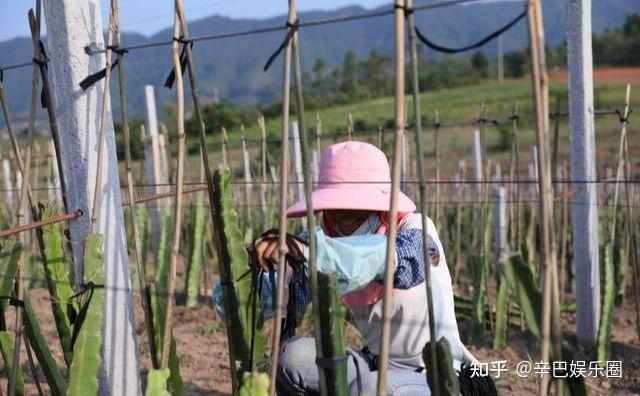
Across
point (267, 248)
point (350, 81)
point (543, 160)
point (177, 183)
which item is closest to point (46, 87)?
point (177, 183)

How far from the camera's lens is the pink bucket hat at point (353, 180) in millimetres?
2051

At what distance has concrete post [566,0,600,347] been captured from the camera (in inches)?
145

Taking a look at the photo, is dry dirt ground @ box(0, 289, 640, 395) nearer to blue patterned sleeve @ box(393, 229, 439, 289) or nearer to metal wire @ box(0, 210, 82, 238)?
blue patterned sleeve @ box(393, 229, 439, 289)

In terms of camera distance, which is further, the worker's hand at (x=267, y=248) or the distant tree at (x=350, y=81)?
the distant tree at (x=350, y=81)

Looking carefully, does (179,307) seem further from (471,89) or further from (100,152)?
(471,89)

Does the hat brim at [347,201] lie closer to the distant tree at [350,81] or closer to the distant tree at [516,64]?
the distant tree at [516,64]

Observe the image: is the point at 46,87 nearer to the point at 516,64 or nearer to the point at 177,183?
the point at 177,183

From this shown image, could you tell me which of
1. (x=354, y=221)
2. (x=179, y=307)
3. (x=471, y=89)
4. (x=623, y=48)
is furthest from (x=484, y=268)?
(x=471, y=89)

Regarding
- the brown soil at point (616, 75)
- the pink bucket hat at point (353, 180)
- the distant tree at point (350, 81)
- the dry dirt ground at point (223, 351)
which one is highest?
the distant tree at point (350, 81)

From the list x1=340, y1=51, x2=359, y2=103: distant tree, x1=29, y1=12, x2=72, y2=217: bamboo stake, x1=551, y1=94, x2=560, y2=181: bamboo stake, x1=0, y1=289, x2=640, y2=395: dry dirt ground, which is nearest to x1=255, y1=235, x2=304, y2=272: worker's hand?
x1=29, y1=12, x2=72, y2=217: bamboo stake

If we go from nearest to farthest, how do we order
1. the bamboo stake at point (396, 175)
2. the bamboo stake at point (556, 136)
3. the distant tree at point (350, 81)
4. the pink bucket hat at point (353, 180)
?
the bamboo stake at point (396, 175) < the pink bucket hat at point (353, 180) < the bamboo stake at point (556, 136) < the distant tree at point (350, 81)

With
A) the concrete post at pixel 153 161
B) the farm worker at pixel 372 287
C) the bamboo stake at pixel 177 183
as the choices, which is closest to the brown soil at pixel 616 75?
the concrete post at pixel 153 161

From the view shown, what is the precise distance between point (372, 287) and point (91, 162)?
786mm

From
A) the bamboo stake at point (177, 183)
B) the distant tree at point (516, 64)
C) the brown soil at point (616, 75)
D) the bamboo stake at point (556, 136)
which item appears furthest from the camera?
the distant tree at point (516, 64)
